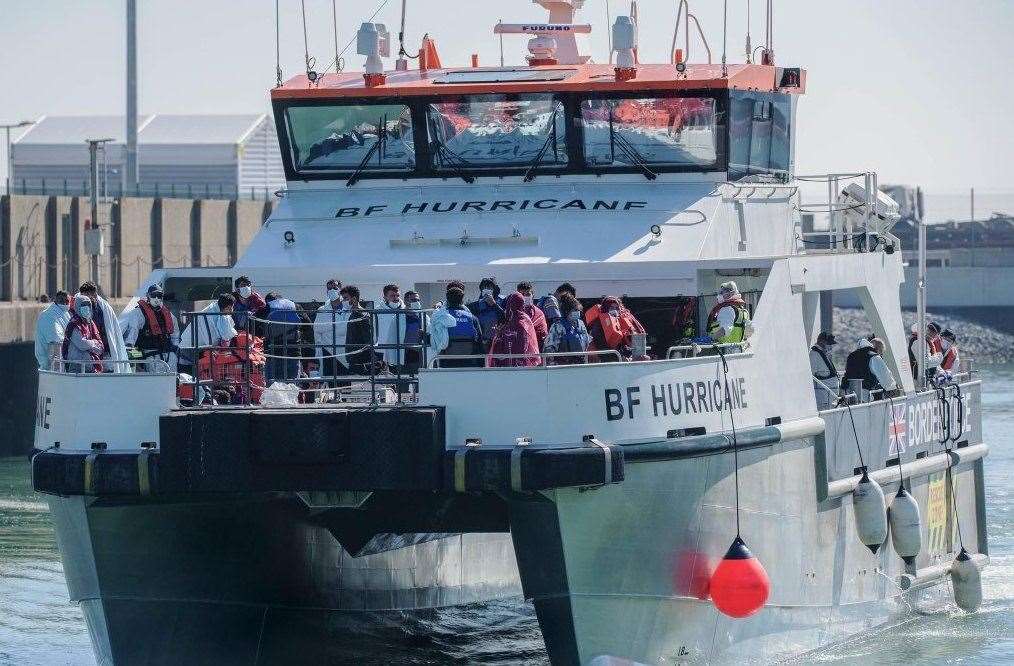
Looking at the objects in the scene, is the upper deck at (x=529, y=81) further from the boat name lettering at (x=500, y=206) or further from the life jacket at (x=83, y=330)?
the life jacket at (x=83, y=330)

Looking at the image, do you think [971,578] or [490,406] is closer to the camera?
[490,406]

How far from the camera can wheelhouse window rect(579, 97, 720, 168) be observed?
45.1ft

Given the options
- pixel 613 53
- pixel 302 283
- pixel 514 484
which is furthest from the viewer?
pixel 613 53

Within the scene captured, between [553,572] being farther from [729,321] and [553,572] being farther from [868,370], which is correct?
[868,370]

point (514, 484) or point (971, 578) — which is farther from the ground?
point (514, 484)

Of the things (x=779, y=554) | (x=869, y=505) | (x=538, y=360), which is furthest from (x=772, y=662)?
(x=538, y=360)

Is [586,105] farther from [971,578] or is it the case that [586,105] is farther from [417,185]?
[971,578]

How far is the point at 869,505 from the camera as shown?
44.1 ft

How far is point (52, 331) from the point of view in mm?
11750

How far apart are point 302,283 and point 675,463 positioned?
340 cm

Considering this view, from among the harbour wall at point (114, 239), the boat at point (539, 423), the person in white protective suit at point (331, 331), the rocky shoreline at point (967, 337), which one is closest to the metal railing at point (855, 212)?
the boat at point (539, 423)

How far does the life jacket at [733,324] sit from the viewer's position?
11.8m

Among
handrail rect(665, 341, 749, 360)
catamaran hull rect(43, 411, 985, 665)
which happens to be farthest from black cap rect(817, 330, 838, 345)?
handrail rect(665, 341, 749, 360)

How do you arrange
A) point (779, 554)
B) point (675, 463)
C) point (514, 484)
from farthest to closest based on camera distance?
point (779, 554) < point (675, 463) < point (514, 484)
